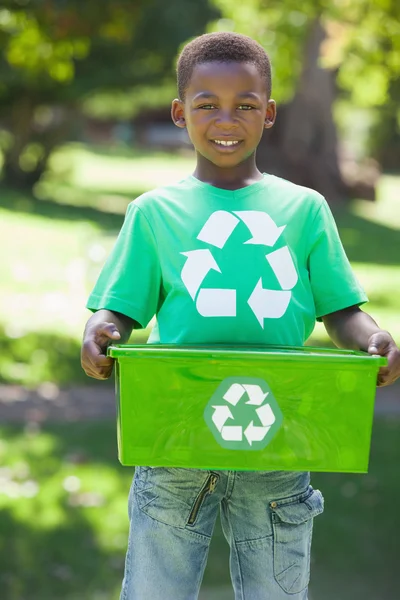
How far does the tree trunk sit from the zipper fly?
58.5 ft

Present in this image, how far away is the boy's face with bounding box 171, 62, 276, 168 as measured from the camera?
2.35m

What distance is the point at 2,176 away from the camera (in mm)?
20359

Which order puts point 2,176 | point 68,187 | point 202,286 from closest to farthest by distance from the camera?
point 202,286
point 2,176
point 68,187

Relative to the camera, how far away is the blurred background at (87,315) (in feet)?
14.2

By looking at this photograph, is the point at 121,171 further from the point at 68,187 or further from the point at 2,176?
the point at 2,176

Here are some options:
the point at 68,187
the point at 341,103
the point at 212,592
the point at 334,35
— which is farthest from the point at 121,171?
the point at 212,592

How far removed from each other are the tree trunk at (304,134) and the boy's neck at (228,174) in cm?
1758

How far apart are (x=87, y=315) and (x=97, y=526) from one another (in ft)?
15.7

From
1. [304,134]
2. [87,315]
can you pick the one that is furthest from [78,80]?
[87,315]

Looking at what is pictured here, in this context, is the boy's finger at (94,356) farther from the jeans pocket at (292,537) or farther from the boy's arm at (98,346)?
the jeans pocket at (292,537)

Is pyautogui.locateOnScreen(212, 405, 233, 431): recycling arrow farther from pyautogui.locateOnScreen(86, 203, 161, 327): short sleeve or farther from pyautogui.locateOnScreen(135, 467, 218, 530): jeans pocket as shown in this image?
pyautogui.locateOnScreen(86, 203, 161, 327): short sleeve

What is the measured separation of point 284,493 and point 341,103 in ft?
127

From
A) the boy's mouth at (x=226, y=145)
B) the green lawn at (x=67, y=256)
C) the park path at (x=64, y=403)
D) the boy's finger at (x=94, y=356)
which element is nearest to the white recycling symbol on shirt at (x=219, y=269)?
the boy's mouth at (x=226, y=145)

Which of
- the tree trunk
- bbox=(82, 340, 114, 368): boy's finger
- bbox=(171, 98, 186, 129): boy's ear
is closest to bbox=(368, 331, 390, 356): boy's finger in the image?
bbox=(82, 340, 114, 368): boy's finger
